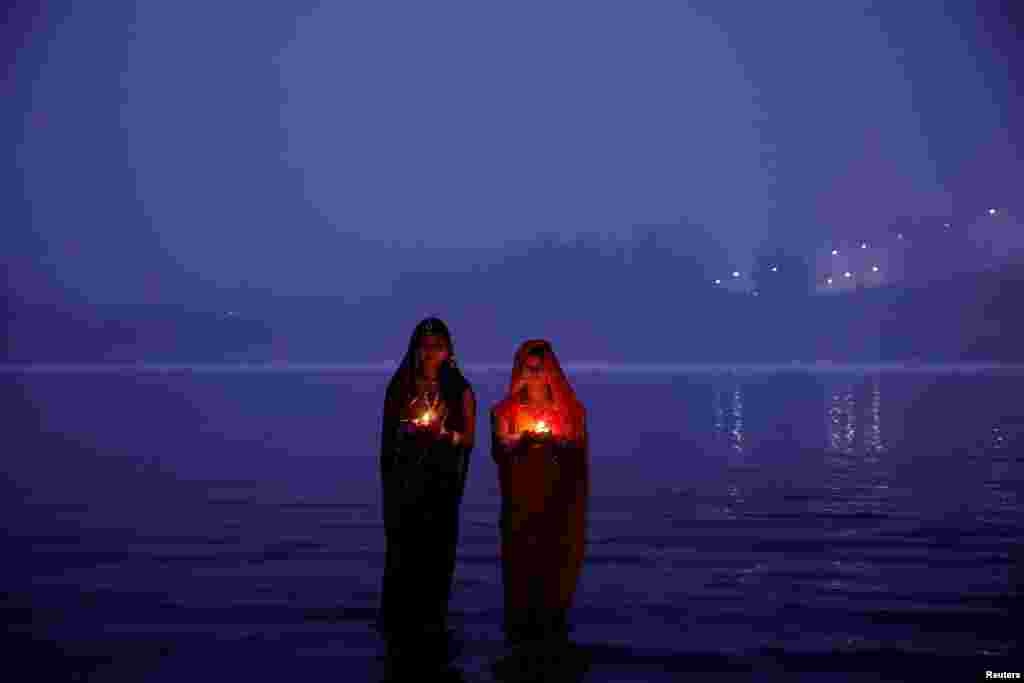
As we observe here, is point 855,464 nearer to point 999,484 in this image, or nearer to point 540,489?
point 999,484

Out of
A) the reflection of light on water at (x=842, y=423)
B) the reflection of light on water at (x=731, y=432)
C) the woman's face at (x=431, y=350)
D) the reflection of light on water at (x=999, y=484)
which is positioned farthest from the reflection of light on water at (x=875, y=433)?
the woman's face at (x=431, y=350)

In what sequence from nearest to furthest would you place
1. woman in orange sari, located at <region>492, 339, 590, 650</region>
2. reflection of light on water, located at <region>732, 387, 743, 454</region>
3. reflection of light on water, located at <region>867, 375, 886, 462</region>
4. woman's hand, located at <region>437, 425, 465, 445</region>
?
woman in orange sari, located at <region>492, 339, 590, 650</region> < woman's hand, located at <region>437, 425, 465, 445</region> < reflection of light on water, located at <region>867, 375, 886, 462</region> < reflection of light on water, located at <region>732, 387, 743, 454</region>

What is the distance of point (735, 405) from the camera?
80812mm

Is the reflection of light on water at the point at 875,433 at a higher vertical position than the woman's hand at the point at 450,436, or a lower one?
lower

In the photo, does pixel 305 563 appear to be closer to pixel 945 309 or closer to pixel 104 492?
pixel 104 492

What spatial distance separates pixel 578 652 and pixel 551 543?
106 cm

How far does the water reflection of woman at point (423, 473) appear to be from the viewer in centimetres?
1392

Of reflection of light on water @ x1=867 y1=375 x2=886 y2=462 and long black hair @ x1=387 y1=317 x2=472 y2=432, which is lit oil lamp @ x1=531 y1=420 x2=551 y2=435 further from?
reflection of light on water @ x1=867 y1=375 x2=886 y2=462

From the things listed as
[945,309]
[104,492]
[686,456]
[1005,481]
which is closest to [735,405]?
[686,456]

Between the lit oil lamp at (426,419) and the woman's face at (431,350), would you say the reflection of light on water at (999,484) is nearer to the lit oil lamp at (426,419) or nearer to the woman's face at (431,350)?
the lit oil lamp at (426,419)

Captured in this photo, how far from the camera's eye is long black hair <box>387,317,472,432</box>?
13867 millimetres

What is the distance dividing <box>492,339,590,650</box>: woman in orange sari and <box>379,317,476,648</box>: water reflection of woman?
485 millimetres

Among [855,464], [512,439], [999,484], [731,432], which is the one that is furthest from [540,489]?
[731,432]

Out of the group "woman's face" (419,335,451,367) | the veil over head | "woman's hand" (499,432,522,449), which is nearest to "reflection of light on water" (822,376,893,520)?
the veil over head
